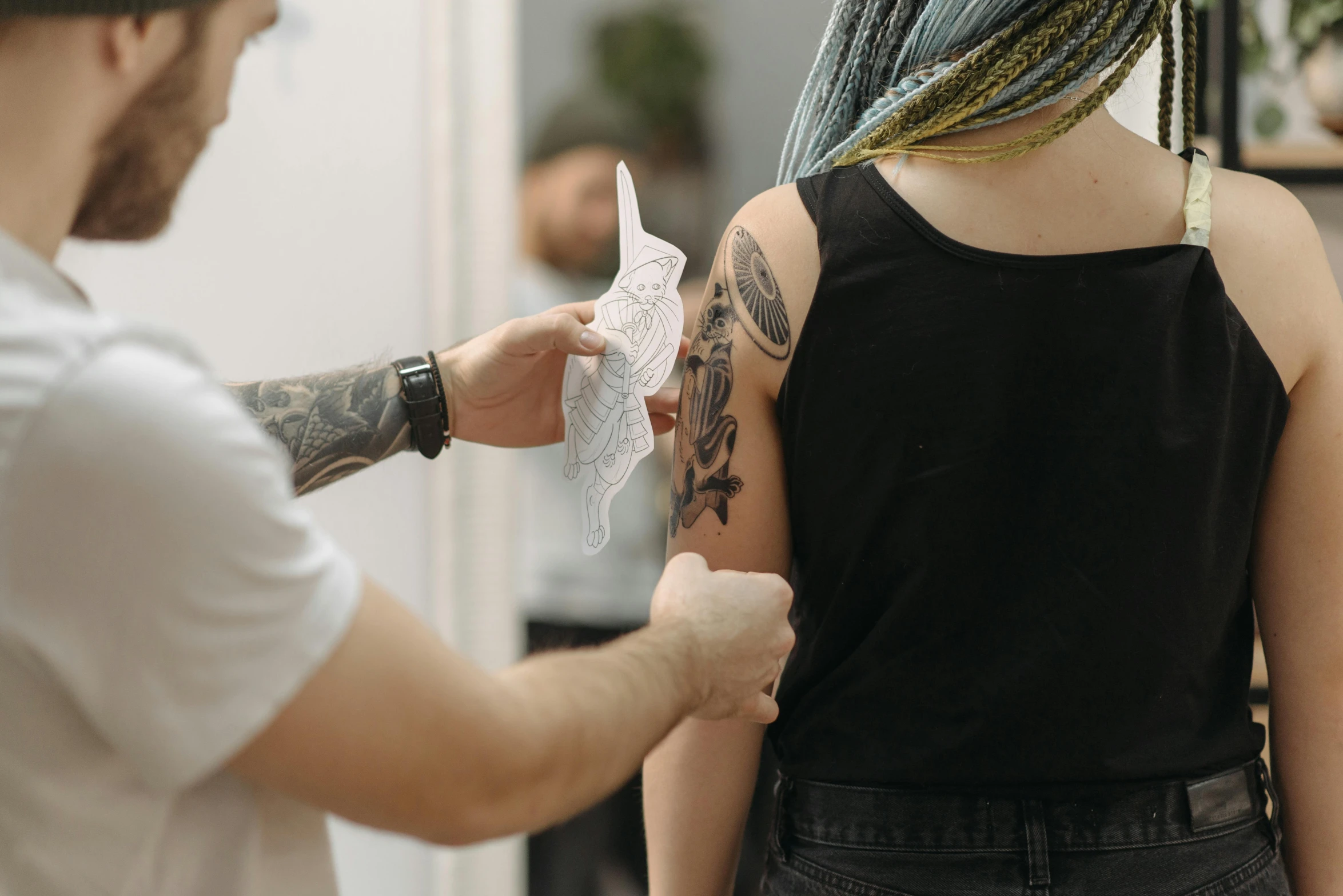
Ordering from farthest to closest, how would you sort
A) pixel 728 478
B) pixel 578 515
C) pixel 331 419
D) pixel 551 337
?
pixel 578 515, pixel 331 419, pixel 551 337, pixel 728 478

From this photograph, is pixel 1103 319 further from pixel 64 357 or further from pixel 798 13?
pixel 798 13

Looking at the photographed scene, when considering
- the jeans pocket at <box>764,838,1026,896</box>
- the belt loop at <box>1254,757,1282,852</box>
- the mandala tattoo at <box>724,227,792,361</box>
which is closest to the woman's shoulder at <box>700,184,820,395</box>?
the mandala tattoo at <box>724,227,792,361</box>

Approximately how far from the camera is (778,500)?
945mm

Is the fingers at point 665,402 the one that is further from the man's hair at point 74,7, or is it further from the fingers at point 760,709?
the man's hair at point 74,7

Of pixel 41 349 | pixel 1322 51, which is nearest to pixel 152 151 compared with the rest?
pixel 41 349

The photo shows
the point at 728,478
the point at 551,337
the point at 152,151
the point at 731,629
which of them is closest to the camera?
the point at 152,151

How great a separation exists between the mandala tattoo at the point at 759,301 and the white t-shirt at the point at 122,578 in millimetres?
410

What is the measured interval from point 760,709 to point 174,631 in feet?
1.54

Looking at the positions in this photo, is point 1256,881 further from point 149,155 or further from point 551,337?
point 149,155

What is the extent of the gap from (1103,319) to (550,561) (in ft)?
5.81

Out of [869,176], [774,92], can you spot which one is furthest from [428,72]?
[869,176]

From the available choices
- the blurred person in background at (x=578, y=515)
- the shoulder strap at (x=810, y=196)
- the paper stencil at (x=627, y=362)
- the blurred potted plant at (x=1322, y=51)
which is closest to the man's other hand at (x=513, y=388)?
the paper stencil at (x=627, y=362)

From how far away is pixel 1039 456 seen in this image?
2.80 feet

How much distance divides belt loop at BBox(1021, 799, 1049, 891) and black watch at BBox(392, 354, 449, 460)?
72 centimetres
